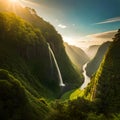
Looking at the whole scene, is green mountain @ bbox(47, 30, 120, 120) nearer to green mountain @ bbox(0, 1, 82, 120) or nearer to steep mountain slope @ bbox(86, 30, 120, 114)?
steep mountain slope @ bbox(86, 30, 120, 114)

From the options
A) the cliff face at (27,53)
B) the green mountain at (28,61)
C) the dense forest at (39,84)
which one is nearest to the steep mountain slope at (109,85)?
the dense forest at (39,84)

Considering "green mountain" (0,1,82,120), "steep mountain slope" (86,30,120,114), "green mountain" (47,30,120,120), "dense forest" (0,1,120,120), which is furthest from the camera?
"green mountain" (0,1,82,120)

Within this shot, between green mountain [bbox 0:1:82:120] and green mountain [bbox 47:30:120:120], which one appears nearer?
green mountain [bbox 47:30:120:120]

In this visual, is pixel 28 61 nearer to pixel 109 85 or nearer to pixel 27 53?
pixel 27 53

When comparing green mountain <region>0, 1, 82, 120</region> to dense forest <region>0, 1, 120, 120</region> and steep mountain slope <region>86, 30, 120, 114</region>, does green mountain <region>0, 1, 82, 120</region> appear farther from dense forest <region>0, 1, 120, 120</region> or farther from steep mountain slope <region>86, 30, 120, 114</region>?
steep mountain slope <region>86, 30, 120, 114</region>

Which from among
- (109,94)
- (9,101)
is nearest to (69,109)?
(9,101)

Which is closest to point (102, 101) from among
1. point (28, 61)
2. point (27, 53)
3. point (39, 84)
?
point (39, 84)

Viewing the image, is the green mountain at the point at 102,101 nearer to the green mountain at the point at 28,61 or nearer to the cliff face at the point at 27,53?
the green mountain at the point at 28,61

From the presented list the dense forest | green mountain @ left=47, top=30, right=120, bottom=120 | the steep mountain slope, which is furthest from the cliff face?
green mountain @ left=47, top=30, right=120, bottom=120

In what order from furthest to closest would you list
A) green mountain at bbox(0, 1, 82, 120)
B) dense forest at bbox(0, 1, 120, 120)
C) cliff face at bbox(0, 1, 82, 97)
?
cliff face at bbox(0, 1, 82, 97)
green mountain at bbox(0, 1, 82, 120)
dense forest at bbox(0, 1, 120, 120)
